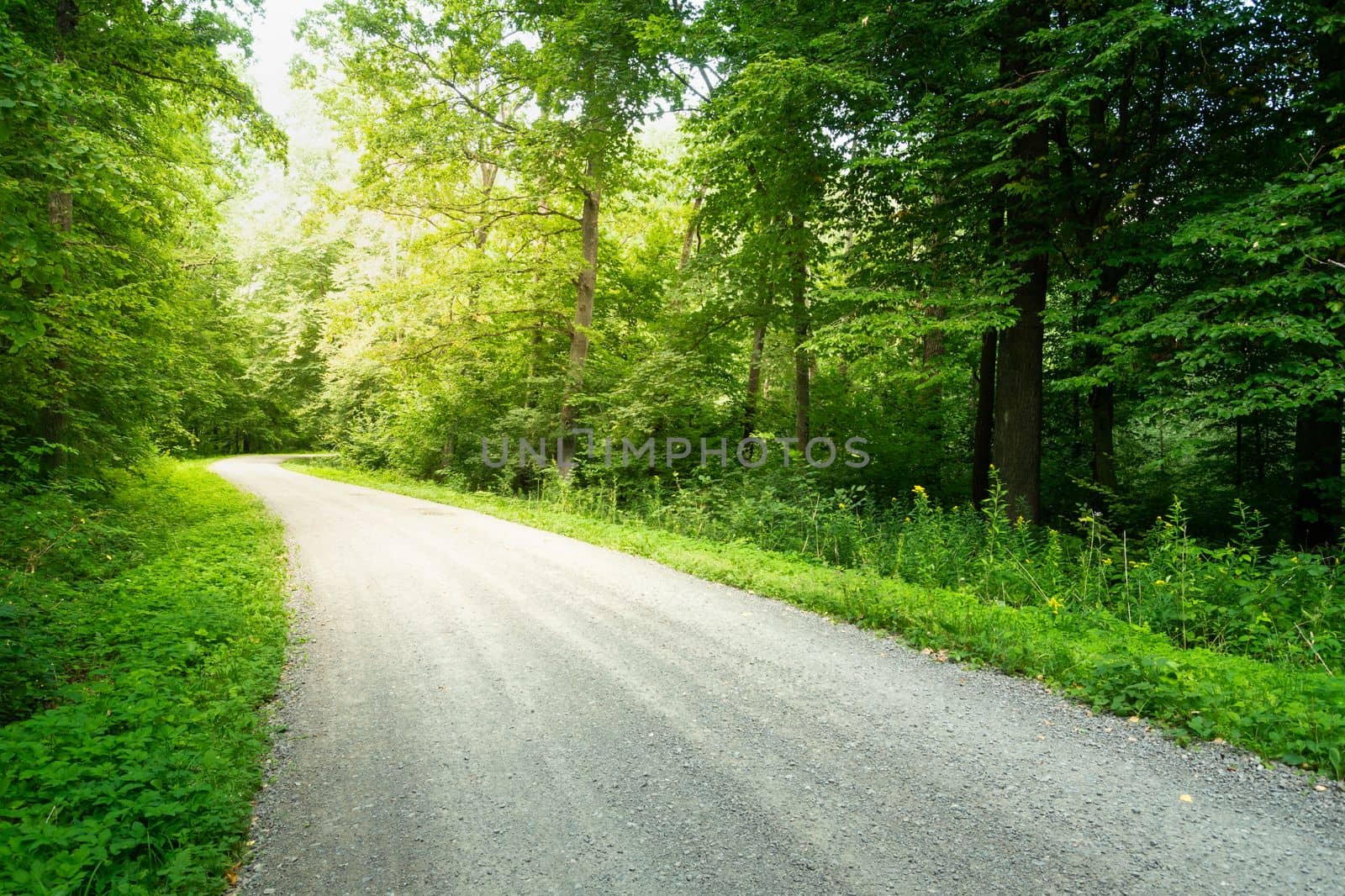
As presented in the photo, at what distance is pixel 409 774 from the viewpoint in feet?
10.9

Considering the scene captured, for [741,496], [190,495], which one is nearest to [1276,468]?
[741,496]

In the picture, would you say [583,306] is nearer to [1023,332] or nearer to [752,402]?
[752,402]

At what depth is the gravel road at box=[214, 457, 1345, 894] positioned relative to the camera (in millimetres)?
2543

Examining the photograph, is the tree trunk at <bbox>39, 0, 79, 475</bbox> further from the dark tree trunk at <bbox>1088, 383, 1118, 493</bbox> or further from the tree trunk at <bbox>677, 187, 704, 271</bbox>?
the dark tree trunk at <bbox>1088, 383, 1118, 493</bbox>

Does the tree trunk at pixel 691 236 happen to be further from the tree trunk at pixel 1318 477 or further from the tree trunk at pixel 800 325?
the tree trunk at pixel 1318 477

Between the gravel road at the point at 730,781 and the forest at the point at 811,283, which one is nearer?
the gravel road at the point at 730,781

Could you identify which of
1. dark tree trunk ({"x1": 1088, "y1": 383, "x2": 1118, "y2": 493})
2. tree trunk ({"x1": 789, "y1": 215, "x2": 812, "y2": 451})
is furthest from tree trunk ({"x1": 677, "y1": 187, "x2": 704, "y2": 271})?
dark tree trunk ({"x1": 1088, "y1": 383, "x2": 1118, "y2": 493})

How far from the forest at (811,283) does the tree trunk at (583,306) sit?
15cm

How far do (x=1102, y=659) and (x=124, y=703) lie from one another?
6.28 m

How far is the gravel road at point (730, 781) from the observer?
8.34ft

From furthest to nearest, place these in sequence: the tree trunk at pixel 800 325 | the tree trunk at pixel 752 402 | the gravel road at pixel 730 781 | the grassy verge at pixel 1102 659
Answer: the tree trunk at pixel 752 402 < the tree trunk at pixel 800 325 < the grassy verge at pixel 1102 659 < the gravel road at pixel 730 781

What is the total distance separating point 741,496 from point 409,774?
8057 millimetres

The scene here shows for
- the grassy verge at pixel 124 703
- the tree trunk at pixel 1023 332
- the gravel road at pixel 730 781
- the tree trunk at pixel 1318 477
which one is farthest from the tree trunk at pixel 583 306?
the tree trunk at pixel 1318 477

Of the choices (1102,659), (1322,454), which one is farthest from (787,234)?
(1102,659)
